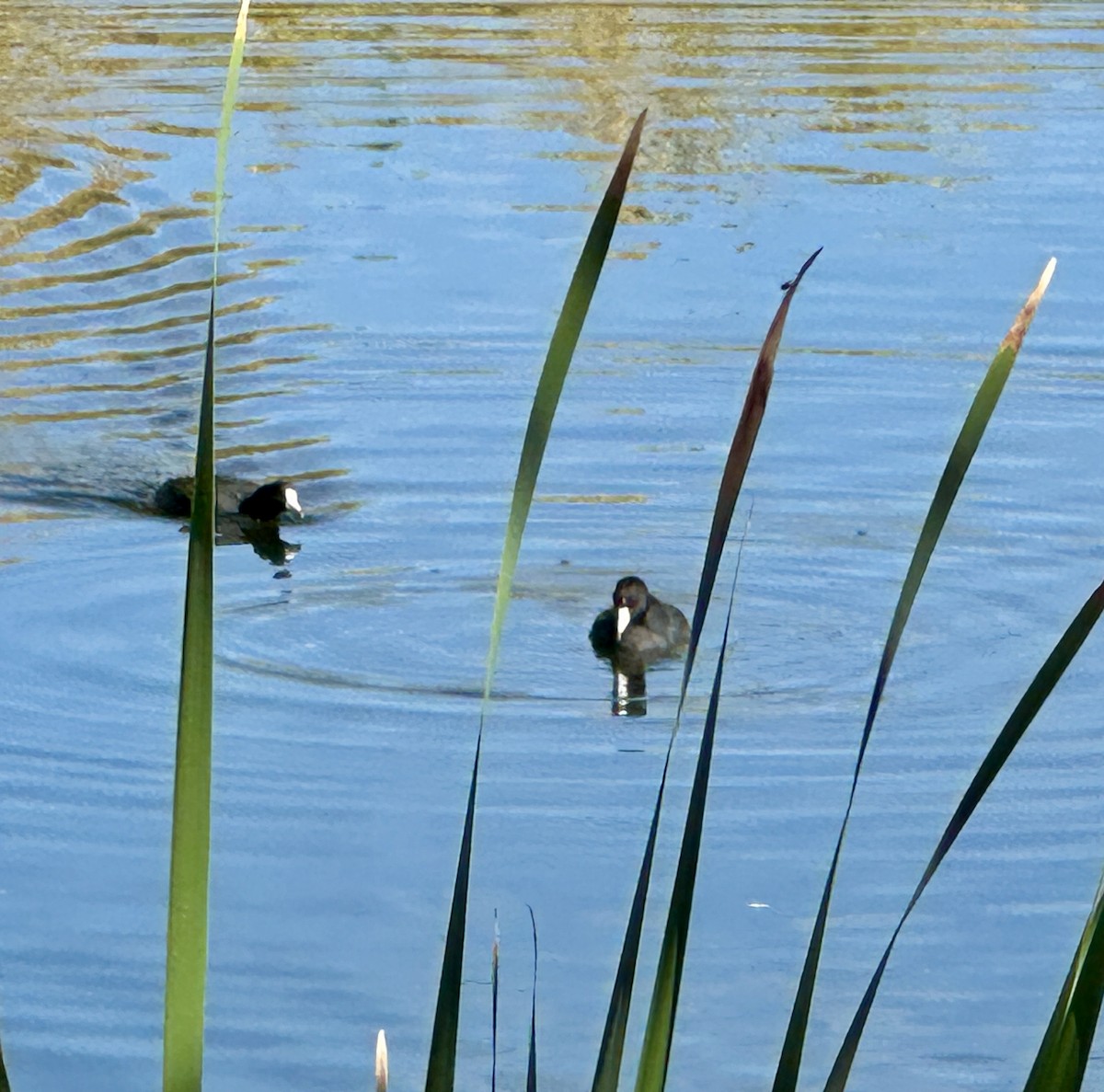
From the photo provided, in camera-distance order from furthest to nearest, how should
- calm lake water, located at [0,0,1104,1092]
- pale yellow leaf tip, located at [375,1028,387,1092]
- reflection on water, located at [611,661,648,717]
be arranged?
1. reflection on water, located at [611,661,648,717]
2. calm lake water, located at [0,0,1104,1092]
3. pale yellow leaf tip, located at [375,1028,387,1092]

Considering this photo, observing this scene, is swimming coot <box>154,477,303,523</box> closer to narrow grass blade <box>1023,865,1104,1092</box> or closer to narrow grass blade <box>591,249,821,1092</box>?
narrow grass blade <box>591,249,821,1092</box>

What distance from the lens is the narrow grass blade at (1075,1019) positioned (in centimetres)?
177

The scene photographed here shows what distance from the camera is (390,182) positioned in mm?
16047

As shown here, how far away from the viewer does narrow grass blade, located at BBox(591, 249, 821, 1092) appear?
168cm

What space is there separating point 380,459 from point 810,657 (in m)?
3.03

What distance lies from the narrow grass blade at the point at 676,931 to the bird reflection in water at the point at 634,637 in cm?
633

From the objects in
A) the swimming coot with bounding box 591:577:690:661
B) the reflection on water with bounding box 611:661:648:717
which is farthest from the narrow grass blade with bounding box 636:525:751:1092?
the swimming coot with bounding box 591:577:690:661

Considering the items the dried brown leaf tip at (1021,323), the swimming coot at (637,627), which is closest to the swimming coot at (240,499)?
the swimming coot at (637,627)

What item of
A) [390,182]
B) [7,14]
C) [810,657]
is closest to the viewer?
[810,657]

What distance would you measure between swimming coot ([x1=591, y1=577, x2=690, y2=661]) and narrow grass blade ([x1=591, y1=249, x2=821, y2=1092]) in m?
6.41

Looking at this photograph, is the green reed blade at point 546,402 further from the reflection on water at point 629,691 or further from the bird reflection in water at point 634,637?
the bird reflection in water at point 634,637

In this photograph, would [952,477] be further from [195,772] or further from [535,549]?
[535,549]

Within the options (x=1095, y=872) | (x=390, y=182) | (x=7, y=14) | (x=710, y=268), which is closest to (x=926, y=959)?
(x=1095, y=872)

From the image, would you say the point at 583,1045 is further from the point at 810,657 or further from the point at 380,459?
the point at 380,459
